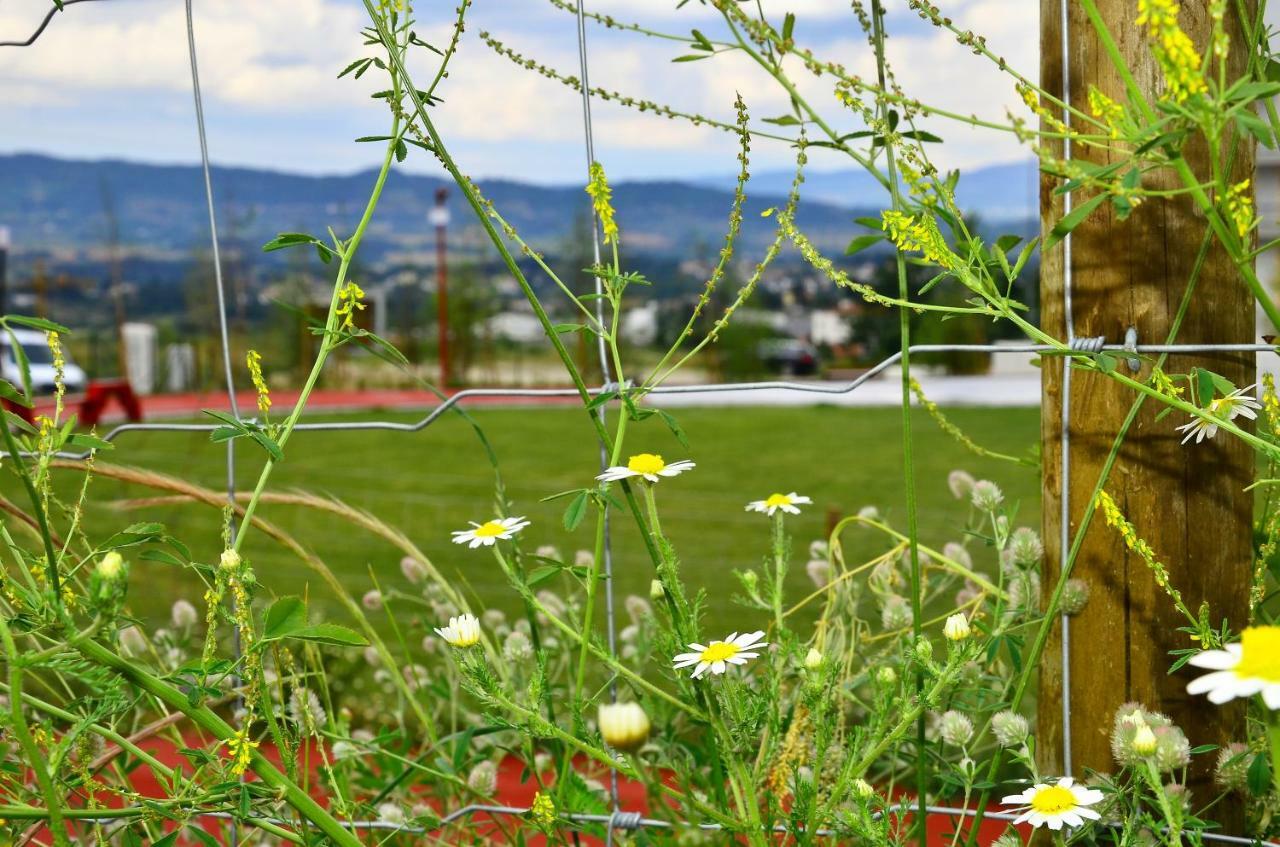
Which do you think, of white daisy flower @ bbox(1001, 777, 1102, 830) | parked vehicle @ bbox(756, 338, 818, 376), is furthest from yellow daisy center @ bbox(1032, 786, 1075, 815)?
parked vehicle @ bbox(756, 338, 818, 376)

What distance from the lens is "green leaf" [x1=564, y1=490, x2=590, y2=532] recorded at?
77cm

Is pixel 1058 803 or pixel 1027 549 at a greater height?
pixel 1027 549

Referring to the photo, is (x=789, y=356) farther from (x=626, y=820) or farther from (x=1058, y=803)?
(x=1058, y=803)

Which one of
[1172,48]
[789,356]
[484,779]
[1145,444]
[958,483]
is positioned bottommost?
[789,356]

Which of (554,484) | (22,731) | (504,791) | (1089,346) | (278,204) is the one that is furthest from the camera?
(278,204)

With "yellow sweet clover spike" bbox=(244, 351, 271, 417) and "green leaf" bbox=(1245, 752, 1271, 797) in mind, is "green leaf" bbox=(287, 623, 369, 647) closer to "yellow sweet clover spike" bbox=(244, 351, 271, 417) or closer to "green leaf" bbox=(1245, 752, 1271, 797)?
"yellow sweet clover spike" bbox=(244, 351, 271, 417)

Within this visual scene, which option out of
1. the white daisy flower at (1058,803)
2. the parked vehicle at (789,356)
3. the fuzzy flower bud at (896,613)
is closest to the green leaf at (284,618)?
the white daisy flower at (1058,803)

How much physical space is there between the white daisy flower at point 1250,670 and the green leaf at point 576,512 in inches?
14.5

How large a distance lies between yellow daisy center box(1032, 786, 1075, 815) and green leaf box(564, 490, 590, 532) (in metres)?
0.34

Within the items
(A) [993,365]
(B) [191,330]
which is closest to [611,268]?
(A) [993,365]

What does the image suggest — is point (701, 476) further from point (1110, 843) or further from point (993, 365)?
point (993, 365)

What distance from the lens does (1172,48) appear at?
0.56 metres

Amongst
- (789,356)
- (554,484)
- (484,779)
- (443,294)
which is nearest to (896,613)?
(484,779)

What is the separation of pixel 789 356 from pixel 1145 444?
2815 centimetres
